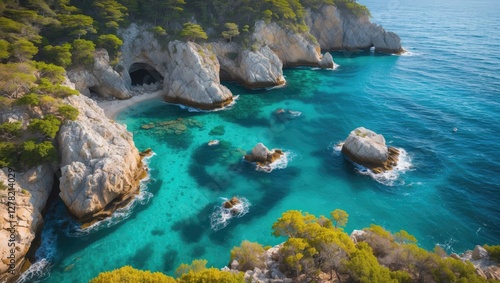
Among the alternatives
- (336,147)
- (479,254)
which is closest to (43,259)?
(336,147)

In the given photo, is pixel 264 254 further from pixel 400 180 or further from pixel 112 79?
pixel 112 79

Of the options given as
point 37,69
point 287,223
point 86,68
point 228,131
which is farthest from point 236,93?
point 287,223

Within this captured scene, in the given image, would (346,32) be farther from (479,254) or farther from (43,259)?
(43,259)

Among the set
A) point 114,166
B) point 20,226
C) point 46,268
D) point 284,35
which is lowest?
point 46,268

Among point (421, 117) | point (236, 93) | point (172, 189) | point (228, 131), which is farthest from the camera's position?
point (236, 93)

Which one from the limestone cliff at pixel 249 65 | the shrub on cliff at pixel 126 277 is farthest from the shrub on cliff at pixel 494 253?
the limestone cliff at pixel 249 65

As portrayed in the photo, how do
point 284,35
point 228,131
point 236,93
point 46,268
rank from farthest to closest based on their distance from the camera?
point 284,35 < point 236,93 < point 228,131 < point 46,268

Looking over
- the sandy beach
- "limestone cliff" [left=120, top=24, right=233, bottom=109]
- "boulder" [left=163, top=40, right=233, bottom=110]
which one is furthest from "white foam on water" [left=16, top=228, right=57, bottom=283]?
"limestone cliff" [left=120, top=24, right=233, bottom=109]

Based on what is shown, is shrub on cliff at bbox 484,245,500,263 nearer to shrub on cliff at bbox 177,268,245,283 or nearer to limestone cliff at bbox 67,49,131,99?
shrub on cliff at bbox 177,268,245,283
